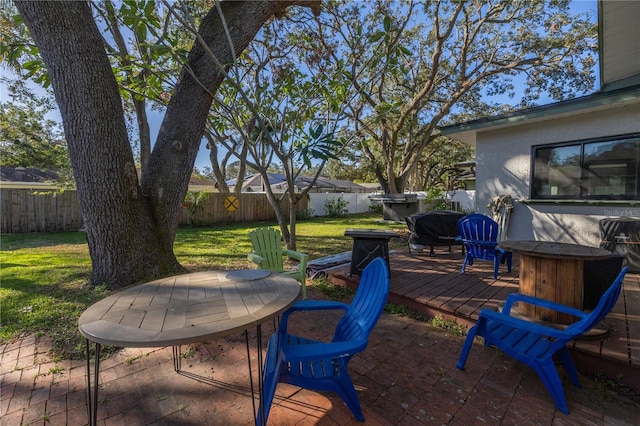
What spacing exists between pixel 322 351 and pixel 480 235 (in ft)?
11.7

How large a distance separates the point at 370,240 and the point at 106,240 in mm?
3408

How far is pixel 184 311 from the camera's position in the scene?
1496 mm

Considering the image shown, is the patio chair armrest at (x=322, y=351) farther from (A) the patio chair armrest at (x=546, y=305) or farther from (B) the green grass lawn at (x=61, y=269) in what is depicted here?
(B) the green grass lawn at (x=61, y=269)

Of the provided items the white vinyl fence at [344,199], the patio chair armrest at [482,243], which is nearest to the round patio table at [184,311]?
the patio chair armrest at [482,243]

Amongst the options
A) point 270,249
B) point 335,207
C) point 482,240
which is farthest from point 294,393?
point 335,207

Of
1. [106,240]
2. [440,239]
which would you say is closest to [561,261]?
[440,239]

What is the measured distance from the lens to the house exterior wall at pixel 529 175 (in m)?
4.38

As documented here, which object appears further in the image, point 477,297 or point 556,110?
point 556,110

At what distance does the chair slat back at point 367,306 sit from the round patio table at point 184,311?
0.41 metres

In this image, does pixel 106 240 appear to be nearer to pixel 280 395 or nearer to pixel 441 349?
pixel 280 395

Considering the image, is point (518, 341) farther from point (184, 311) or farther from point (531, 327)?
point (184, 311)

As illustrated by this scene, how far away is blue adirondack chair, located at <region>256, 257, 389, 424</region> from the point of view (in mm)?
1459

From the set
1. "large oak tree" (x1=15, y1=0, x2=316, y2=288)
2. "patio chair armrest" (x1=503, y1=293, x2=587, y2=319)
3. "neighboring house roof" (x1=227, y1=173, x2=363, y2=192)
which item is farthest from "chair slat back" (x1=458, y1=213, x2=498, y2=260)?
"neighboring house roof" (x1=227, y1=173, x2=363, y2=192)

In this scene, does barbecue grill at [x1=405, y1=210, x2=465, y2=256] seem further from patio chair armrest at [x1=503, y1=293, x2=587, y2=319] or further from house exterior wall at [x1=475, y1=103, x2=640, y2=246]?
patio chair armrest at [x1=503, y1=293, x2=587, y2=319]
